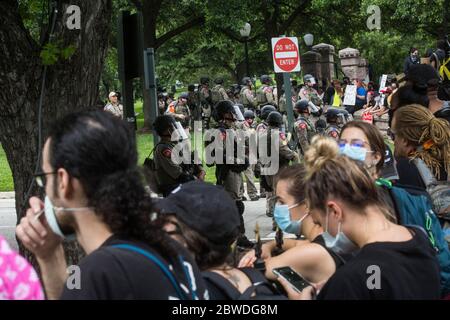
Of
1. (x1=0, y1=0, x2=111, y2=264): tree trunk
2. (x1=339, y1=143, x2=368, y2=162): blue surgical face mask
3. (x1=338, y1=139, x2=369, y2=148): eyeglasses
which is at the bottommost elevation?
(x1=339, y1=143, x2=368, y2=162): blue surgical face mask

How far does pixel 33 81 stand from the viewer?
5488 mm

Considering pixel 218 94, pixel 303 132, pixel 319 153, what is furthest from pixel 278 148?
pixel 218 94

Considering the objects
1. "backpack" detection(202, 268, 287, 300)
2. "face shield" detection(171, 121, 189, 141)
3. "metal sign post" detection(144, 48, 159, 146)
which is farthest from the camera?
"face shield" detection(171, 121, 189, 141)

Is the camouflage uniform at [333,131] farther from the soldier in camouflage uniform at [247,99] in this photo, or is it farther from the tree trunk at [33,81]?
the soldier in camouflage uniform at [247,99]

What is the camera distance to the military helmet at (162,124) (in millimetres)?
9078

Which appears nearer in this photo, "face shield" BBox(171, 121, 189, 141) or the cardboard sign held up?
"face shield" BBox(171, 121, 189, 141)

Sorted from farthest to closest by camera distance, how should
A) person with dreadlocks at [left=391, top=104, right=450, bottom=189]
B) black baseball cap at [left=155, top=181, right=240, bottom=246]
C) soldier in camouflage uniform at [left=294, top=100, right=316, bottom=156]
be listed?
1. soldier in camouflage uniform at [left=294, top=100, right=316, bottom=156]
2. person with dreadlocks at [left=391, top=104, right=450, bottom=189]
3. black baseball cap at [left=155, top=181, right=240, bottom=246]

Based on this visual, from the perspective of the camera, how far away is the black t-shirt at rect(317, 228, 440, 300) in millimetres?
2979

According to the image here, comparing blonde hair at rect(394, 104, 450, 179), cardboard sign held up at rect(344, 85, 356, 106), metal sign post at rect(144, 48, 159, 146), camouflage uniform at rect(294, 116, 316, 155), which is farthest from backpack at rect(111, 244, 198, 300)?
cardboard sign held up at rect(344, 85, 356, 106)

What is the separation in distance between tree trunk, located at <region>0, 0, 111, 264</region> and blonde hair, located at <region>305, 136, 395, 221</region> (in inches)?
99.2

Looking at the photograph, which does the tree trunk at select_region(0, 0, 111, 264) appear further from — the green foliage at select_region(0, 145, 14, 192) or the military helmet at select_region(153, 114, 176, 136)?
the green foliage at select_region(0, 145, 14, 192)

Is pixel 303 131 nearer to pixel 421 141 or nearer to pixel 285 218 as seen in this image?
pixel 421 141
